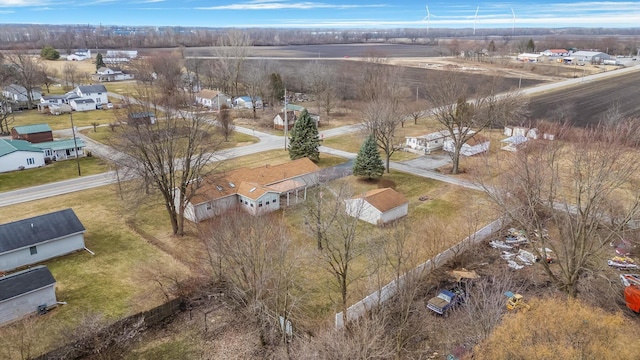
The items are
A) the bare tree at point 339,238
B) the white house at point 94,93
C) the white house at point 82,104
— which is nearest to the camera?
the bare tree at point 339,238

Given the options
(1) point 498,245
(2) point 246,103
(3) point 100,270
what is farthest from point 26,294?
(2) point 246,103

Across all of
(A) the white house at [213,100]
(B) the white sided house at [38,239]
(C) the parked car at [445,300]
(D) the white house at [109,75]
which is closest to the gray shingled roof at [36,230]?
(B) the white sided house at [38,239]

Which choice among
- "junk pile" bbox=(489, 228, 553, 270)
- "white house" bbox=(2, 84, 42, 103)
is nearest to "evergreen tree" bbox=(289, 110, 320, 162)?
"junk pile" bbox=(489, 228, 553, 270)

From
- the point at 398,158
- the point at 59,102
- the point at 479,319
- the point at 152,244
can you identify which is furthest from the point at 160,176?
the point at 59,102

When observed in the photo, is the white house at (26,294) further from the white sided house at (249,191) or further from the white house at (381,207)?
the white house at (381,207)

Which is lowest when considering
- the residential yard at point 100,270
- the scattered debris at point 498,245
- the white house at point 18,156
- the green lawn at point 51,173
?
the scattered debris at point 498,245

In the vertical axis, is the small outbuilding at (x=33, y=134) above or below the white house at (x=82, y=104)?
below
